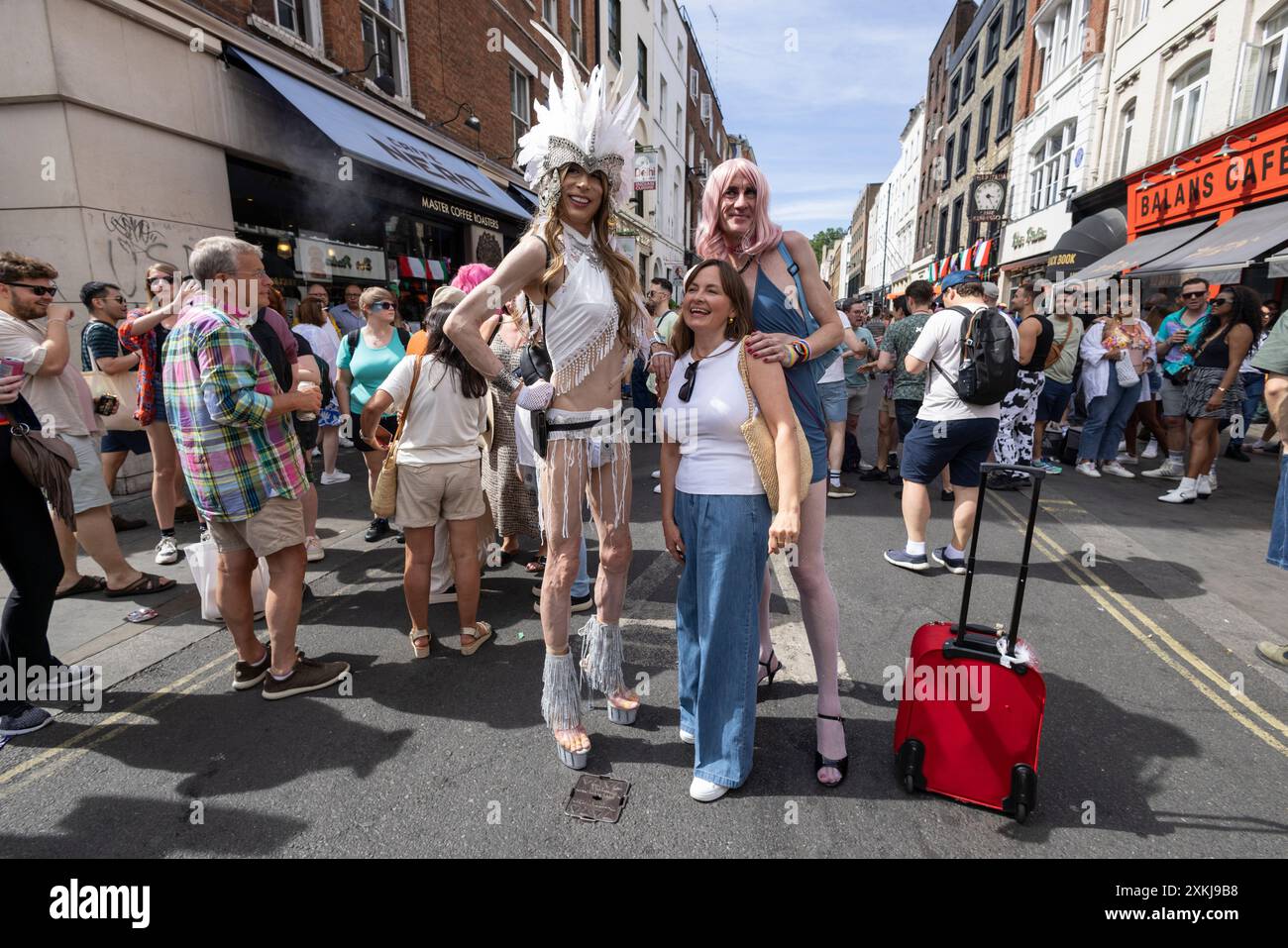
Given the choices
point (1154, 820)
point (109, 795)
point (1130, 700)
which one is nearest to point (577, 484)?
point (109, 795)

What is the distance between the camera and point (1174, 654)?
3408 mm

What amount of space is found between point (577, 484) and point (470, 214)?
10563mm

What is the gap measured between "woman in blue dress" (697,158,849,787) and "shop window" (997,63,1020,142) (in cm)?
2686

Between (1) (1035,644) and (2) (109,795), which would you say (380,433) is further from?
(1) (1035,644)

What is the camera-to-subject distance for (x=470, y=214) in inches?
449

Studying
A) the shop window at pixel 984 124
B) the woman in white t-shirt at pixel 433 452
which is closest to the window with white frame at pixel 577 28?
the woman in white t-shirt at pixel 433 452

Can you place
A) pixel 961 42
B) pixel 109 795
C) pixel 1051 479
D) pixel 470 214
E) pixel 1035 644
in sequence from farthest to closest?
pixel 961 42 < pixel 470 214 < pixel 1051 479 < pixel 1035 644 < pixel 109 795

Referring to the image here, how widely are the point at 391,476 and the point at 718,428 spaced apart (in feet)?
6.29

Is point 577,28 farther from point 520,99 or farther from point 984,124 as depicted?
point 984,124

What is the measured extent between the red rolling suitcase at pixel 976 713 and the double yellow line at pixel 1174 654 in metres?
1.43

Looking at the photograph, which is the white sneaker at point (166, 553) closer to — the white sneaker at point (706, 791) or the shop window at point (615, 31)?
the white sneaker at point (706, 791)

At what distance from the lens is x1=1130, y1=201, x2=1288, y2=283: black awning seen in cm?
951

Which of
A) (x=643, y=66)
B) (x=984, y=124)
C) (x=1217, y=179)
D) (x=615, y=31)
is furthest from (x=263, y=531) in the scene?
(x=984, y=124)

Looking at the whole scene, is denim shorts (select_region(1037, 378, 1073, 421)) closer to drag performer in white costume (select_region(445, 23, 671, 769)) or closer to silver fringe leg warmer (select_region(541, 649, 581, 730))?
drag performer in white costume (select_region(445, 23, 671, 769))
